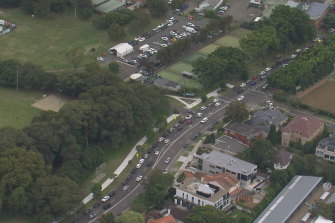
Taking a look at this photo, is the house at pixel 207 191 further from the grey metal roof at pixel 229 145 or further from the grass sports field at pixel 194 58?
the grass sports field at pixel 194 58

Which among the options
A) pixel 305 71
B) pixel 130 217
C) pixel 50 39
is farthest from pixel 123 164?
pixel 50 39

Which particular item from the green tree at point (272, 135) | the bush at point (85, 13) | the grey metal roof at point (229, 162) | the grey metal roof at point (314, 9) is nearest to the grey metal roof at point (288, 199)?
the grey metal roof at point (229, 162)

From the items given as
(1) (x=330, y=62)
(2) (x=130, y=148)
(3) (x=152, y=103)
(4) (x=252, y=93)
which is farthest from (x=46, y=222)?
(1) (x=330, y=62)

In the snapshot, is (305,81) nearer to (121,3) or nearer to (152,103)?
(152,103)


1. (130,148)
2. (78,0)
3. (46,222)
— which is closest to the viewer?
(46,222)

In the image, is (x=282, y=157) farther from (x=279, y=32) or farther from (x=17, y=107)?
(x=17, y=107)

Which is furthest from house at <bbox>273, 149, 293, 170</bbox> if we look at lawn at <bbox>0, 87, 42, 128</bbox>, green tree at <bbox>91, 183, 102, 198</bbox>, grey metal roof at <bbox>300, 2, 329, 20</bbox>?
grey metal roof at <bbox>300, 2, 329, 20</bbox>
